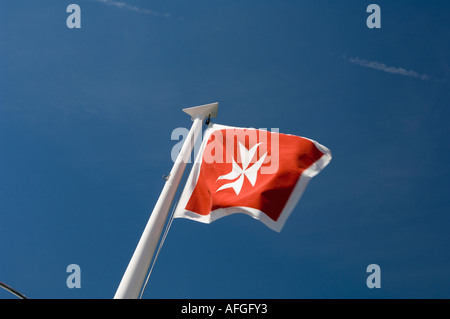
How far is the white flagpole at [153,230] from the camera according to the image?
1066cm

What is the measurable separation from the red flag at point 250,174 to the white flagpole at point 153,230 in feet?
2.19

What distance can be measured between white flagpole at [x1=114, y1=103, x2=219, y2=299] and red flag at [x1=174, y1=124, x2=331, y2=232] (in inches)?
26.3

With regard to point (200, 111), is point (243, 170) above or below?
below

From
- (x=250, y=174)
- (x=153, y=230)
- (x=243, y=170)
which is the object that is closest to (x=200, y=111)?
(x=243, y=170)

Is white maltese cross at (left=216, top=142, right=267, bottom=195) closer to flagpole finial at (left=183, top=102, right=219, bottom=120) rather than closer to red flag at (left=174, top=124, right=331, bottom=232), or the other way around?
red flag at (left=174, top=124, right=331, bottom=232)

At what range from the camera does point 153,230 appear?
38.0ft

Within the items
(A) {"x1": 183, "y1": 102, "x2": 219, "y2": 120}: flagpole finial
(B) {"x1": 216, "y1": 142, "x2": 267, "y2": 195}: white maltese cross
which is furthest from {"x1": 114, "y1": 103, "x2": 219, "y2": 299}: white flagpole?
(B) {"x1": 216, "y1": 142, "x2": 267, "y2": 195}: white maltese cross

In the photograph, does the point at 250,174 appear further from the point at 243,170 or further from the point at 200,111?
the point at 200,111

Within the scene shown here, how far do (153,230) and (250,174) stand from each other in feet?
12.1

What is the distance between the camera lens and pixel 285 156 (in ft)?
46.0

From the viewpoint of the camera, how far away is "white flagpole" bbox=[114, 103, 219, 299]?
35.0ft

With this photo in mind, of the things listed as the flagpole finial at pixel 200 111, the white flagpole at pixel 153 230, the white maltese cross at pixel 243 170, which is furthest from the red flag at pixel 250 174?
the white flagpole at pixel 153 230
